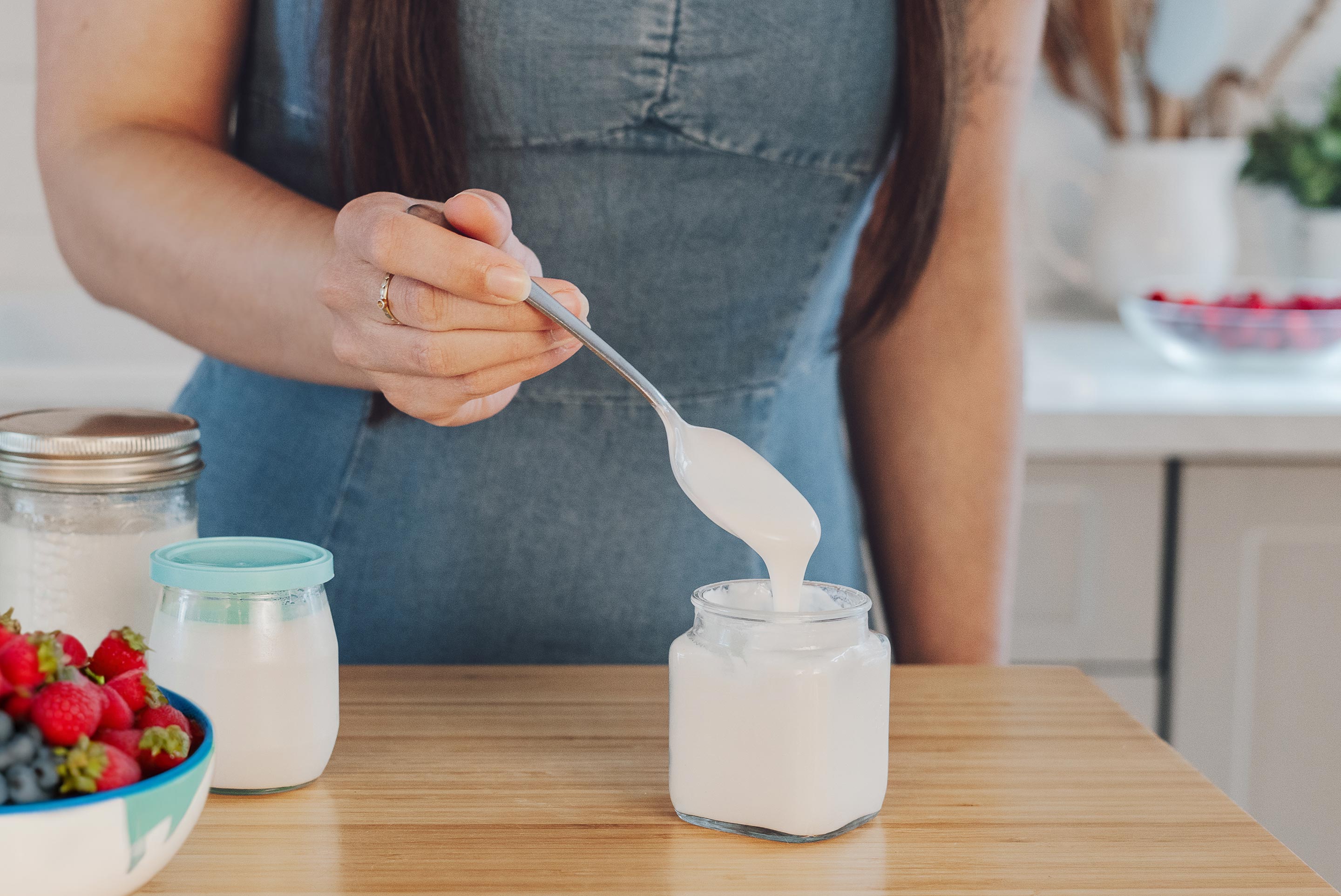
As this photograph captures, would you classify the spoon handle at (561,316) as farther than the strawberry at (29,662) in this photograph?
Yes

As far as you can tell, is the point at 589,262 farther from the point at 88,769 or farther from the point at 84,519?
the point at 88,769

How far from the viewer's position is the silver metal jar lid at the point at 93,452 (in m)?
0.61

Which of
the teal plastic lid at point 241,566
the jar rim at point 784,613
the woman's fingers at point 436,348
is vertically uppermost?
the woman's fingers at point 436,348

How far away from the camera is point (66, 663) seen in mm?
461

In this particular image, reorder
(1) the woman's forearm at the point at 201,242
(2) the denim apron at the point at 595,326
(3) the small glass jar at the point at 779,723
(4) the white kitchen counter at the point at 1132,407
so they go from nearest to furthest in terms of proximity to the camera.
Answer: (3) the small glass jar at the point at 779,723, (1) the woman's forearm at the point at 201,242, (2) the denim apron at the point at 595,326, (4) the white kitchen counter at the point at 1132,407

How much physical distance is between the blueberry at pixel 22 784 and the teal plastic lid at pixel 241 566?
0.14 meters

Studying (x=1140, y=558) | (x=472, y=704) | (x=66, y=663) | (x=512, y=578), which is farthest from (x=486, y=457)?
(x=1140, y=558)

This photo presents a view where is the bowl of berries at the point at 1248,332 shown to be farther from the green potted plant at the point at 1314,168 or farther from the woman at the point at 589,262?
the woman at the point at 589,262

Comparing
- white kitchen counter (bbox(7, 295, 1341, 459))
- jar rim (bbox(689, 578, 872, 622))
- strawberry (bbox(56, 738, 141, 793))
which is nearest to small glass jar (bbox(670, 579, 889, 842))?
jar rim (bbox(689, 578, 872, 622))

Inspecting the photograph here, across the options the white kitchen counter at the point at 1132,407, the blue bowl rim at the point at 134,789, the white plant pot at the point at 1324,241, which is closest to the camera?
the blue bowl rim at the point at 134,789

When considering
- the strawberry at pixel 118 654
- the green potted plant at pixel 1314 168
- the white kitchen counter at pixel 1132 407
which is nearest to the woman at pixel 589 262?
the strawberry at pixel 118 654

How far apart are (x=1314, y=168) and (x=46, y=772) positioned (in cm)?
196

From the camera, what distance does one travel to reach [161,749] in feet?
1.48

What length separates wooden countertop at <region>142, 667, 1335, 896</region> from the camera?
50 cm
